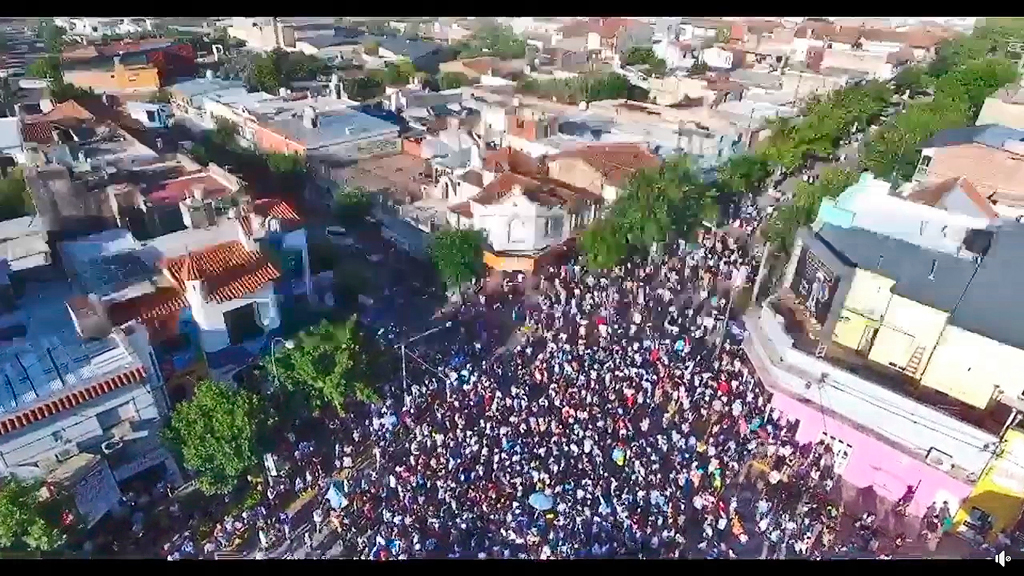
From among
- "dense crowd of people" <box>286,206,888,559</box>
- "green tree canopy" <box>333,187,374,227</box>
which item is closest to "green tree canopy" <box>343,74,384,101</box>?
"green tree canopy" <box>333,187,374,227</box>

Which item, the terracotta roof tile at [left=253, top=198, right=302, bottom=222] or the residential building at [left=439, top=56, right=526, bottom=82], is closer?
the terracotta roof tile at [left=253, top=198, right=302, bottom=222]

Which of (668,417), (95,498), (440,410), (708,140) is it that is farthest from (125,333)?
(708,140)

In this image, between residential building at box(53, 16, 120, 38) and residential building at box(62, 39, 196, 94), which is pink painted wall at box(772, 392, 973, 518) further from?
residential building at box(53, 16, 120, 38)

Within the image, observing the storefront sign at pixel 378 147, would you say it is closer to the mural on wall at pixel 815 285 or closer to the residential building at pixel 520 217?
the residential building at pixel 520 217

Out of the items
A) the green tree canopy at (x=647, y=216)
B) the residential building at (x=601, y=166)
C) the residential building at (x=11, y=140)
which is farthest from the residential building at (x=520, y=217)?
the residential building at (x=11, y=140)

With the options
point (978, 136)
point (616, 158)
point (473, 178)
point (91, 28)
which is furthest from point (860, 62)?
point (91, 28)

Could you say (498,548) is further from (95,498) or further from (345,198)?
(345,198)
